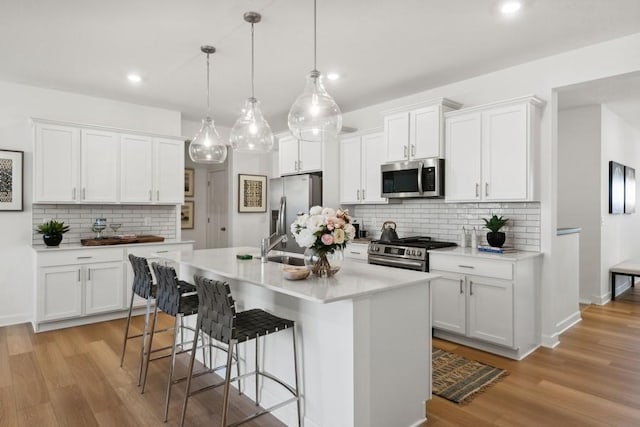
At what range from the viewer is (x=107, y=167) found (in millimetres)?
4766

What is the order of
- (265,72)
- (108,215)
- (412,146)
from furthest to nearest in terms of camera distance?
(108,215)
(412,146)
(265,72)

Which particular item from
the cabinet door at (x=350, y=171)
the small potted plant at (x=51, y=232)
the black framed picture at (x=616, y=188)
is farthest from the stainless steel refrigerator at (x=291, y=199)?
the black framed picture at (x=616, y=188)

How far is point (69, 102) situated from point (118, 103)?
0.55 metres

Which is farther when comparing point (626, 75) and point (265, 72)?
point (265, 72)

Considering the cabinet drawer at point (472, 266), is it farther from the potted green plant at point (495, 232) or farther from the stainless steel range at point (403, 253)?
the potted green plant at point (495, 232)

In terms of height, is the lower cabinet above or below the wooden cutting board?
below

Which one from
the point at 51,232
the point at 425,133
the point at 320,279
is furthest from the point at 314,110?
the point at 51,232

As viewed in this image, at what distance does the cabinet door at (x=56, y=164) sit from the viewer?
14.1ft

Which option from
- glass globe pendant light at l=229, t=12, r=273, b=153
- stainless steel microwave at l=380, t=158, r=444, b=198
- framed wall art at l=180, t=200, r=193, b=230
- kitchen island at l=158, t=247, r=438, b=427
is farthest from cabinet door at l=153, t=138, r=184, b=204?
kitchen island at l=158, t=247, r=438, b=427

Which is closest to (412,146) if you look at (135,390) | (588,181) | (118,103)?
(588,181)

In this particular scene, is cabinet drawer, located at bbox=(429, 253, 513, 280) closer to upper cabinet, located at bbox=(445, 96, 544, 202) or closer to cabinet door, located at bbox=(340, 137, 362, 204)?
upper cabinet, located at bbox=(445, 96, 544, 202)

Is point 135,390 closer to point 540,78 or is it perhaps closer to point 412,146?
point 412,146

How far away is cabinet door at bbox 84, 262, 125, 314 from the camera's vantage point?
175 inches

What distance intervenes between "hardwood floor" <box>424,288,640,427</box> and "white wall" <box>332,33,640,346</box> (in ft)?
1.23
